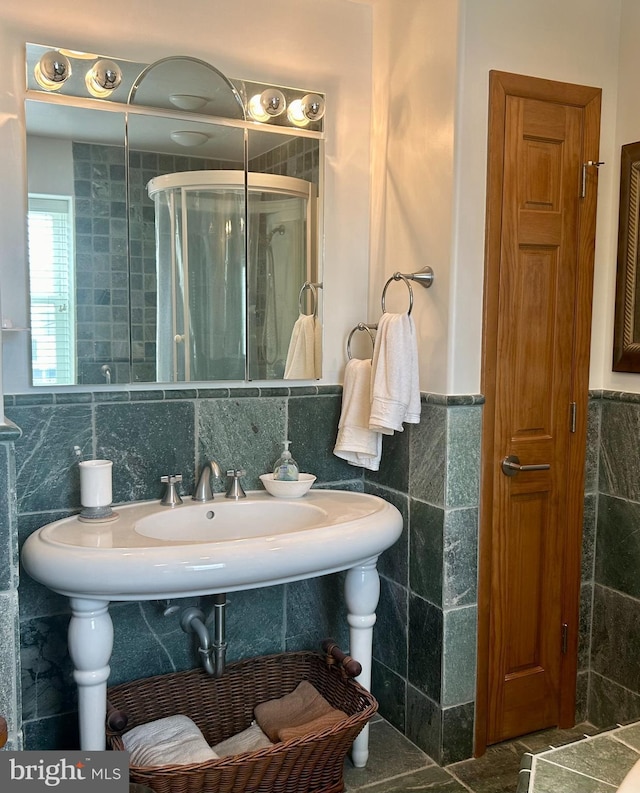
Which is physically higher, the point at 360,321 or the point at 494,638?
the point at 360,321

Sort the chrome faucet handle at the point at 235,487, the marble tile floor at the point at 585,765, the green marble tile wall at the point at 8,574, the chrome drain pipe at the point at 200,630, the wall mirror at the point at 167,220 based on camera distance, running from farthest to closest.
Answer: the chrome faucet handle at the point at 235,487
the chrome drain pipe at the point at 200,630
the wall mirror at the point at 167,220
the green marble tile wall at the point at 8,574
the marble tile floor at the point at 585,765

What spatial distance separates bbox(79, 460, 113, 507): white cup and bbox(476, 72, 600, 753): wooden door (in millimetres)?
1092

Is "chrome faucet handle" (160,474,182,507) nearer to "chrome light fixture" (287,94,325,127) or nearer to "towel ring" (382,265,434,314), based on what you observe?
"towel ring" (382,265,434,314)

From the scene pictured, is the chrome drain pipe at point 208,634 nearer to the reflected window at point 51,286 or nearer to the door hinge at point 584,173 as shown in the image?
the reflected window at point 51,286

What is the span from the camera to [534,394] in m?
2.32

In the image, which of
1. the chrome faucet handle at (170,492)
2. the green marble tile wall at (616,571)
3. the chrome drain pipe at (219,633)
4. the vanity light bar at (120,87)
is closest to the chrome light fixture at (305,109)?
the vanity light bar at (120,87)

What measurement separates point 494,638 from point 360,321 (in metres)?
1.11

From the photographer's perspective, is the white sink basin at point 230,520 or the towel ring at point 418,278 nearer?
the white sink basin at point 230,520

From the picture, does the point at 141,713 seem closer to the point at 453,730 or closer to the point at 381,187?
the point at 453,730

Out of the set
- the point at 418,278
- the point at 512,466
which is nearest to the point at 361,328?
the point at 418,278

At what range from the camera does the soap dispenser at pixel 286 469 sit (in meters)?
2.35

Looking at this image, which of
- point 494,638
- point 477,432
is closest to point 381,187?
point 477,432

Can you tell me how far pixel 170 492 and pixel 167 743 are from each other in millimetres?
679

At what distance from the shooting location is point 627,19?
231 cm
